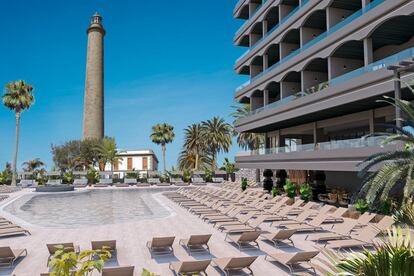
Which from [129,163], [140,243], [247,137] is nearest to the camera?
[140,243]

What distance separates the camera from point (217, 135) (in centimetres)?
6850

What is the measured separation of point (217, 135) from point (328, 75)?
42.2m

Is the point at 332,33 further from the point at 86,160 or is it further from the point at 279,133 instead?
the point at 86,160

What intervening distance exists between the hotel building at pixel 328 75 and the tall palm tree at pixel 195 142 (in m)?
28.4

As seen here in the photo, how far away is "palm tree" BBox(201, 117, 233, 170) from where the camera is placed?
6856 centimetres

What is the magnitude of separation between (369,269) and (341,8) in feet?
85.1

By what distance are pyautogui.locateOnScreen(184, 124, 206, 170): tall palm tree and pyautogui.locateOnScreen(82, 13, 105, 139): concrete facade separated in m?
17.8

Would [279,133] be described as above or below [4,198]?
above

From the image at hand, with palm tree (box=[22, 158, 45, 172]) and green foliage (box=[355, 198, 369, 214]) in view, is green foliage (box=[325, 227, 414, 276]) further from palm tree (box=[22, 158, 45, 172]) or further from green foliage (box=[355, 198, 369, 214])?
palm tree (box=[22, 158, 45, 172])

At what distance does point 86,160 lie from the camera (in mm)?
67438

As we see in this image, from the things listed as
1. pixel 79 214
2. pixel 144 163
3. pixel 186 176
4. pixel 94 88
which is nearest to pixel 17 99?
pixel 94 88

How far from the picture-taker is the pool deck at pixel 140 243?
11.0m

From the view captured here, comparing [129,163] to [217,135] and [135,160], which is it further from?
[217,135]

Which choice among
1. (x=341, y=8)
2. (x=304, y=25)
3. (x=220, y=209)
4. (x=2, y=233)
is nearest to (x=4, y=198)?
(x=2, y=233)
